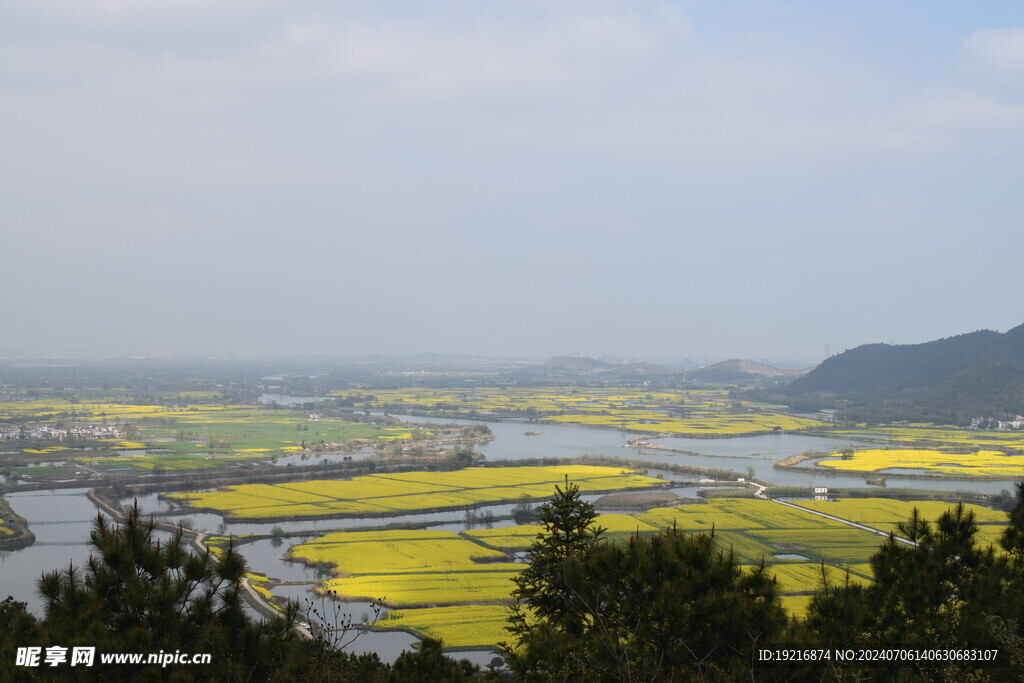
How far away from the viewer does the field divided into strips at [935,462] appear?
119 feet

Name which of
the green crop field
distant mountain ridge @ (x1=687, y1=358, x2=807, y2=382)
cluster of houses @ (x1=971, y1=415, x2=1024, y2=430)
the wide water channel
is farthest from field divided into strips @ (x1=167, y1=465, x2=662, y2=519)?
distant mountain ridge @ (x1=687, y1=358, x2=807, y2=382)

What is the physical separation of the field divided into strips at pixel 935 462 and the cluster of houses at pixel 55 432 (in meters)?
36.7

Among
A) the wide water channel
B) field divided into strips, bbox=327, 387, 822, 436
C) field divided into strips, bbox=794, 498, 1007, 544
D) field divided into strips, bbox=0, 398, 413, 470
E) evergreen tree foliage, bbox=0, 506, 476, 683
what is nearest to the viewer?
evergreen tree foliage, bbox=0, 506, 476, 683

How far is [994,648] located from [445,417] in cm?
5909

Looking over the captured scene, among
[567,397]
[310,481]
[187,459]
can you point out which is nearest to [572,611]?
[310,481]

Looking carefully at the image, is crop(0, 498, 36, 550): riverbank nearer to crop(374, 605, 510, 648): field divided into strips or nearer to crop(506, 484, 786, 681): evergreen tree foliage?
crop(374, 605, 510, 648): field divided into strips

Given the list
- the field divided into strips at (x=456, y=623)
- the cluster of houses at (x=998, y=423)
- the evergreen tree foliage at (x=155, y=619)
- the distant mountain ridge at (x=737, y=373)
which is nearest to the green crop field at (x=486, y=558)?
the field divided into strips at (x=456, y=623)

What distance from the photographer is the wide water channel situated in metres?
17.5

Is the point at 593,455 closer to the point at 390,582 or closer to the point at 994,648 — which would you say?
the point at 390,582

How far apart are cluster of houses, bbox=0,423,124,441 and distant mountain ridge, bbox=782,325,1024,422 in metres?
53.2

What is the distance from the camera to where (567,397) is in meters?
88.4

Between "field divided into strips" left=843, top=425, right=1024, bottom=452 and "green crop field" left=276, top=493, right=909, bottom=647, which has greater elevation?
"field divided into strips" left=843, top=425, right=1024, bottom=452

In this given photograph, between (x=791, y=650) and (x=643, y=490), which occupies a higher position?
(x=791, y=650)

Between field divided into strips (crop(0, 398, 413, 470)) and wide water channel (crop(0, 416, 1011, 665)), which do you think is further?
field divided into strips (crop(0, 398, 413, 470))
